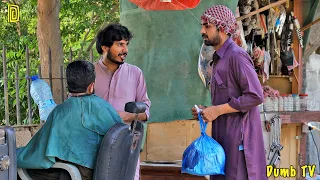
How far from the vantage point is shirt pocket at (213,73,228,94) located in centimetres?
325

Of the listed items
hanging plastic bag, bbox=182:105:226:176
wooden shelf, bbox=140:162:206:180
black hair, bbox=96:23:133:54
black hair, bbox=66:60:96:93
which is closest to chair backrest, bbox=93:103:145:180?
black hair, bbox=66:60:96:93

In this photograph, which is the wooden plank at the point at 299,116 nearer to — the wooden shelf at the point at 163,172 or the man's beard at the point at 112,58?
the wooden shelf at the point at 163,172

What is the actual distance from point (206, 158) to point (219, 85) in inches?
18.5

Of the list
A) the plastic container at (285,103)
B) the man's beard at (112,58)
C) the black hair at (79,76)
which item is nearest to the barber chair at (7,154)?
the black hair at (79,76)

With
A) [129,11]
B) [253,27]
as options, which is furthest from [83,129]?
[253,27]

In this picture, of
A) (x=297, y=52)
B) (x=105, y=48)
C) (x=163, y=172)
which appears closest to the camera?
(x=105, y=48)

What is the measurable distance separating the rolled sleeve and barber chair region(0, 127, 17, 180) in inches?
55.9

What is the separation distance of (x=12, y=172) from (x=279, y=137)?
4456 mm

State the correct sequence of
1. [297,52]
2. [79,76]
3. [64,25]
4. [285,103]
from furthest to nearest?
[64,25] → [297,52] → [285,103] → [79,76]

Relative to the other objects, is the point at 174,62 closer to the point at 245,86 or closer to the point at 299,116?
the point at 245,86

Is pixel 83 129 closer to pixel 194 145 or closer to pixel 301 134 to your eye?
pixel 194 145

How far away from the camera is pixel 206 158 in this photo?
314cm

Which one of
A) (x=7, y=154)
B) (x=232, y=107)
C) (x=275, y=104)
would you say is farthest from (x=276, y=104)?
(x=7, y=154)

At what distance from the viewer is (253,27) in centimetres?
612
